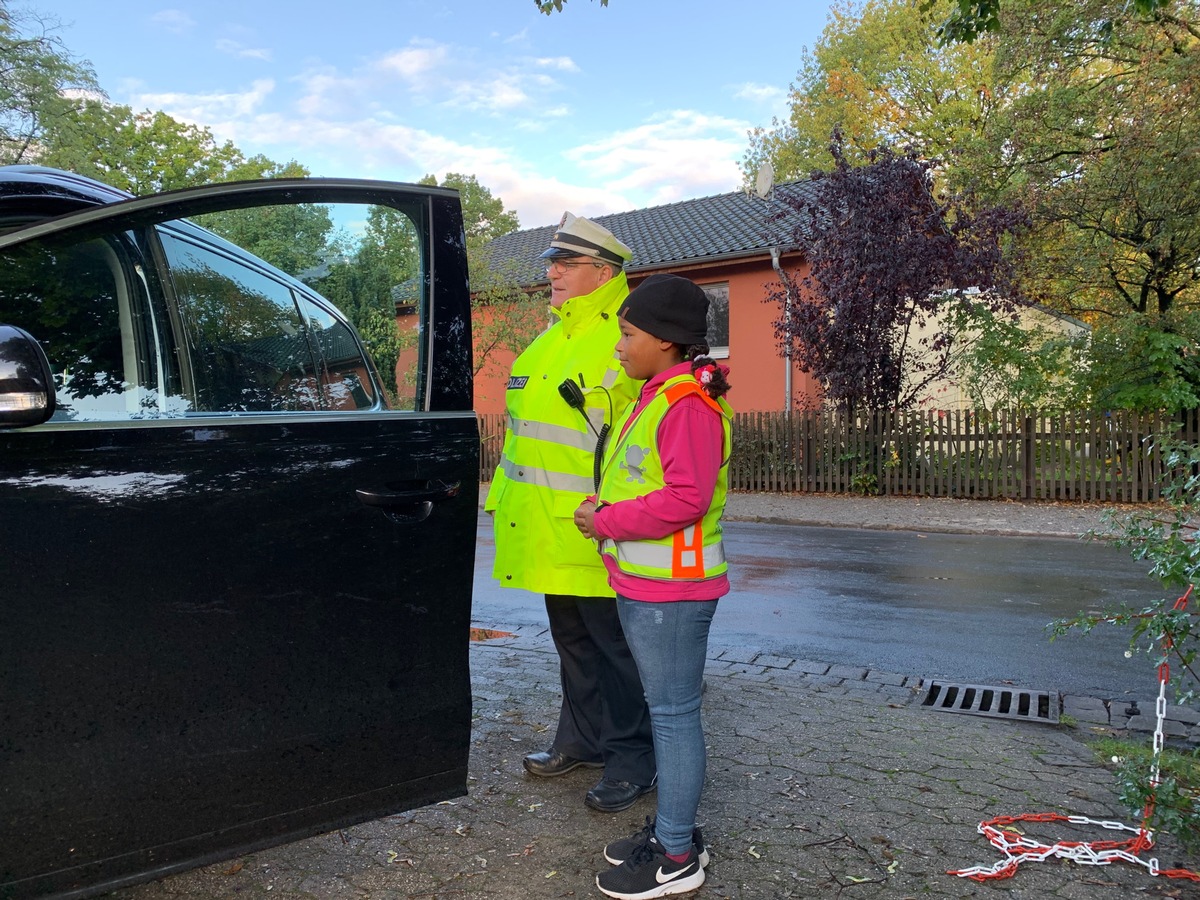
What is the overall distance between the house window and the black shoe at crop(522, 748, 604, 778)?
60.6ft

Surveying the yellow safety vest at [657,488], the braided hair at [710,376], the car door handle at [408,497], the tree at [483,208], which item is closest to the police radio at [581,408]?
the yellow safety vest at [657,488]

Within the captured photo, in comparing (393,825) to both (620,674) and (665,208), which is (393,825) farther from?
(665,208)

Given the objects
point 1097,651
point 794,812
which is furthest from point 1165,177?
point 794,812

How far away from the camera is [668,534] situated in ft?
8.21

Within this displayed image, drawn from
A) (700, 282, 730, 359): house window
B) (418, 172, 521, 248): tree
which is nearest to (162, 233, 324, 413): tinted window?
(700, 282, 730, 359): house window

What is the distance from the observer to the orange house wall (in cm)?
2033

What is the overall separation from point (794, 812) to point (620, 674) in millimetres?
741

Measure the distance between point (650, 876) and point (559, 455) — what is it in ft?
4.33

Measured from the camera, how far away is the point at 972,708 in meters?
4.57

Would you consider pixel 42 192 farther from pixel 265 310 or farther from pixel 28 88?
pixel 28 88

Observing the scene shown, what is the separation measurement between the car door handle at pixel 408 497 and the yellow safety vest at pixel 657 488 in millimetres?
478

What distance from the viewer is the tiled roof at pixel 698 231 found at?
2101 cm

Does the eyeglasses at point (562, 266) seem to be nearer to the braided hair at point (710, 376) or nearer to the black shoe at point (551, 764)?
the braided hair at point (710, 376)

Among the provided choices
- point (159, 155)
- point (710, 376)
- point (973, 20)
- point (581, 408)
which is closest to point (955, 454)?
point (973, 20)
